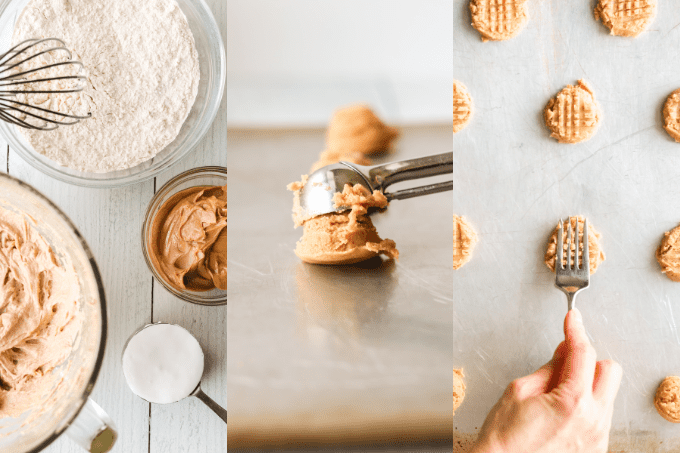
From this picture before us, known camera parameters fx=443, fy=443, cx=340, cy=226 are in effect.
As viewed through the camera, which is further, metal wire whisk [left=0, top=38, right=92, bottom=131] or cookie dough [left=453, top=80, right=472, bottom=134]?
cookie dough [left=453, top=80, right=472, bottom=134]

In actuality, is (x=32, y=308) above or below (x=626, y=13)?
below

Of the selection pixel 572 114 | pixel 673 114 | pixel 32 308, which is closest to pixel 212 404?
pixel 32 308

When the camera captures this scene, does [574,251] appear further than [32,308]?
Yes

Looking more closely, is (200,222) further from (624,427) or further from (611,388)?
(624,427)

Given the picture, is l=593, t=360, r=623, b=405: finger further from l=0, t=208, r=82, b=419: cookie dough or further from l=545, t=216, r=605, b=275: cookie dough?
l=0, t=208, r=82, b=419: cookie dough

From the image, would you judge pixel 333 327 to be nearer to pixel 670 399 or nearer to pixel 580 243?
pixel 580 243

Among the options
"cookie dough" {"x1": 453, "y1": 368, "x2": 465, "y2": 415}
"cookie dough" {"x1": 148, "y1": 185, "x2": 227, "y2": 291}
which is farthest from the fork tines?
"cookie dough" {"x1": 148, "y1": 185, "x2": 227, "y2": 291}
